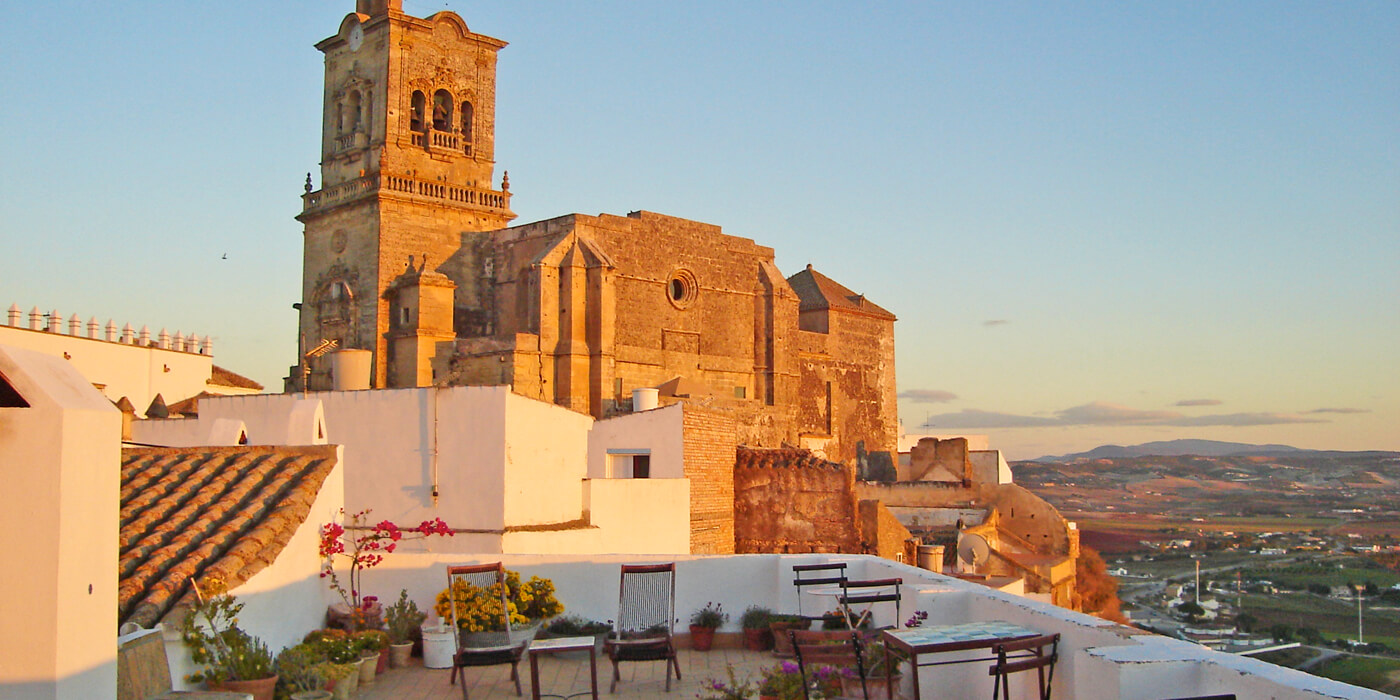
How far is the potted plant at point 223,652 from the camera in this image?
24.0ft

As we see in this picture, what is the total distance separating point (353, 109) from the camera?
1486 inches

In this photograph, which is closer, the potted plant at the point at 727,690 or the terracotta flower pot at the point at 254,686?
the terracotta flower pot at the point at 254,686

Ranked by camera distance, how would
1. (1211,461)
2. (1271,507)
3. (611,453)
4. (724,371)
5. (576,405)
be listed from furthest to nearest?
(1211,461) → (1271,507) → (724,371) → (576,405) → (611,453)

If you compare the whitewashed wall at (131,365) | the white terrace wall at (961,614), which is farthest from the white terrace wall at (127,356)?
the white terrace wall at (961,614)

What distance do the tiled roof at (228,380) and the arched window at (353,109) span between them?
32.9ft

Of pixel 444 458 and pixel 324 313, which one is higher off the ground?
pixel 324 313

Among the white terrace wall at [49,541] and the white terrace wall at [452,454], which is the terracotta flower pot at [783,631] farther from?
the white terrace wall at [452,454]

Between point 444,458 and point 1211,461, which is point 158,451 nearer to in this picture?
point 444,458

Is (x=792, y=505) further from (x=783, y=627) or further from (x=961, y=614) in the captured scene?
(x=961, y=614)

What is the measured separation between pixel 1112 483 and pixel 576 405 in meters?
108

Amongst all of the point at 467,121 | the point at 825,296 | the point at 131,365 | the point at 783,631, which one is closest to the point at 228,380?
the point at 131,365

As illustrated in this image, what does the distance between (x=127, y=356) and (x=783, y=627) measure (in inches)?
1266

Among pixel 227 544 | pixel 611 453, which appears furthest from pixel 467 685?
pixel 611 453

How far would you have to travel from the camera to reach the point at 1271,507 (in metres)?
110
